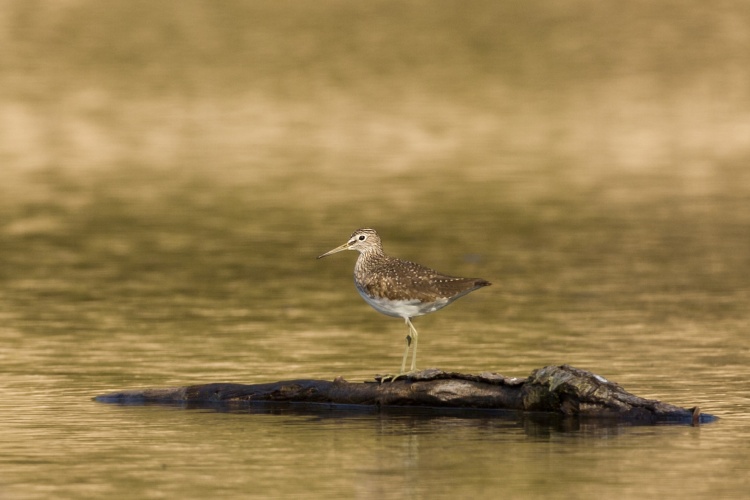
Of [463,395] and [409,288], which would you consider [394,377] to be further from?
[409,288]

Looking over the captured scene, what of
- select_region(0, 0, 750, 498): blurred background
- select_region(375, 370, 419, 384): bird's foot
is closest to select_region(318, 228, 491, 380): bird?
select_region(375, 370, 419, 384): bird's foot

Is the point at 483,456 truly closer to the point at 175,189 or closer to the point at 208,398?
the point at 208,398

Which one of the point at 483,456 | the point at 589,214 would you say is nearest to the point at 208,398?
the point at 483,456

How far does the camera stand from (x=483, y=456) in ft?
52.1

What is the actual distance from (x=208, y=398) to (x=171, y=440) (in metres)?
1.91

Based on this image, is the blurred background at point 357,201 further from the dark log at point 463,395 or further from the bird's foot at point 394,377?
the bird's foot at point 394,377

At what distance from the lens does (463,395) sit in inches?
703

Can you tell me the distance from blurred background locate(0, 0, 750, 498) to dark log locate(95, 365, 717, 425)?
698mm

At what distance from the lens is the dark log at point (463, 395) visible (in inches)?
680

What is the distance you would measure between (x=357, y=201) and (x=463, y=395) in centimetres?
3646

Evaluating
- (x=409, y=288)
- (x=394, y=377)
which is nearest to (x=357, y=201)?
(x=409, y=288)

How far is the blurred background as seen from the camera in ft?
69.9

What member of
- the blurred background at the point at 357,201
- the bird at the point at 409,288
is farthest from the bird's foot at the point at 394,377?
the blurred background at the point at 357,201

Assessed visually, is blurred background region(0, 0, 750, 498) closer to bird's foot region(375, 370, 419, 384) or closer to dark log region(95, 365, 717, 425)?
dark log region(95, 365, 717, 425)
